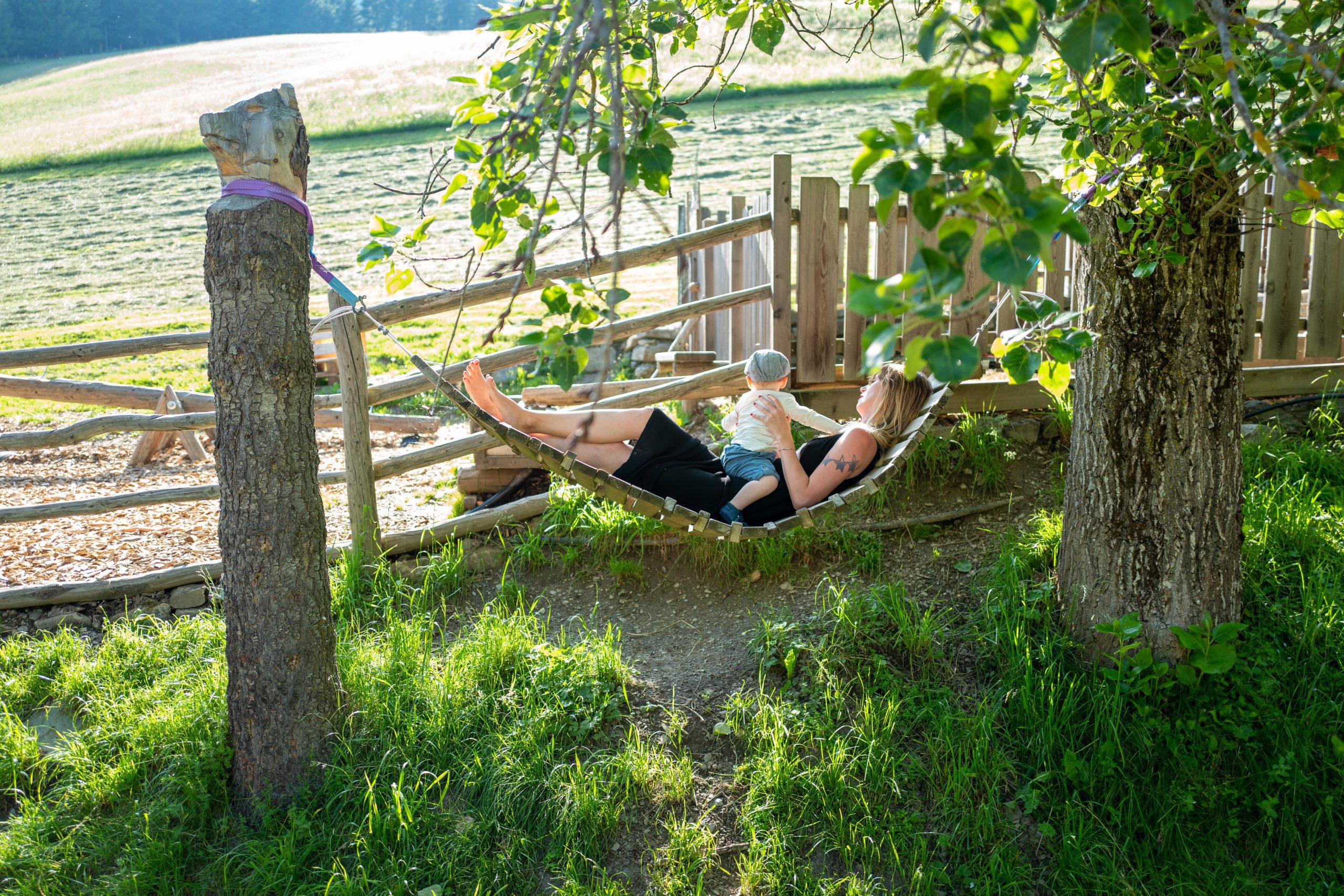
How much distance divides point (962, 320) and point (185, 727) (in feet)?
12.0

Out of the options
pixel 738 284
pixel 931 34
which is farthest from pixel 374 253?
pixel 738 284

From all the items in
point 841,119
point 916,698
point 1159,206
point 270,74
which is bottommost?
point 916,698

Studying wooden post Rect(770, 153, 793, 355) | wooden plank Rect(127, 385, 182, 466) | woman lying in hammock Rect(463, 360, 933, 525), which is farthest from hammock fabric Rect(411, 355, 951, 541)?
wooden plank Rect(127, 385, 182, 466)

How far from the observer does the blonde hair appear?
134 inches

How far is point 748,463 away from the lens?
3.50 m

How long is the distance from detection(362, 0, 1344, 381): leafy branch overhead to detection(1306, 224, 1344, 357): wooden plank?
222 cm

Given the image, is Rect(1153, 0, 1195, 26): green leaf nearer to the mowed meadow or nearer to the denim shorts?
the denim shorts

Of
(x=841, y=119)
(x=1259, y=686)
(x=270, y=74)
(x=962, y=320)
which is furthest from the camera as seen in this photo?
(x=270, y=74)

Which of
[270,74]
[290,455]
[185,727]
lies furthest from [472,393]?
[270,74]

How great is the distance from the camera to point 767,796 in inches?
104

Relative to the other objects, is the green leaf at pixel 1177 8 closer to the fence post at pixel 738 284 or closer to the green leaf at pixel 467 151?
the green leaf at pixel 467 151

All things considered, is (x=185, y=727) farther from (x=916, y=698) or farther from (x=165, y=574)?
(x=916, y=698)

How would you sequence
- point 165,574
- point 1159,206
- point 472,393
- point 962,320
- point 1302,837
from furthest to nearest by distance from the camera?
point 962,320
point 165,574
point 472,393
point 1302,837
point 1159,206

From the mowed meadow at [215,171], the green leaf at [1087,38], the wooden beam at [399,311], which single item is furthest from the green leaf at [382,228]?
the mowed meadow at [215,171]
